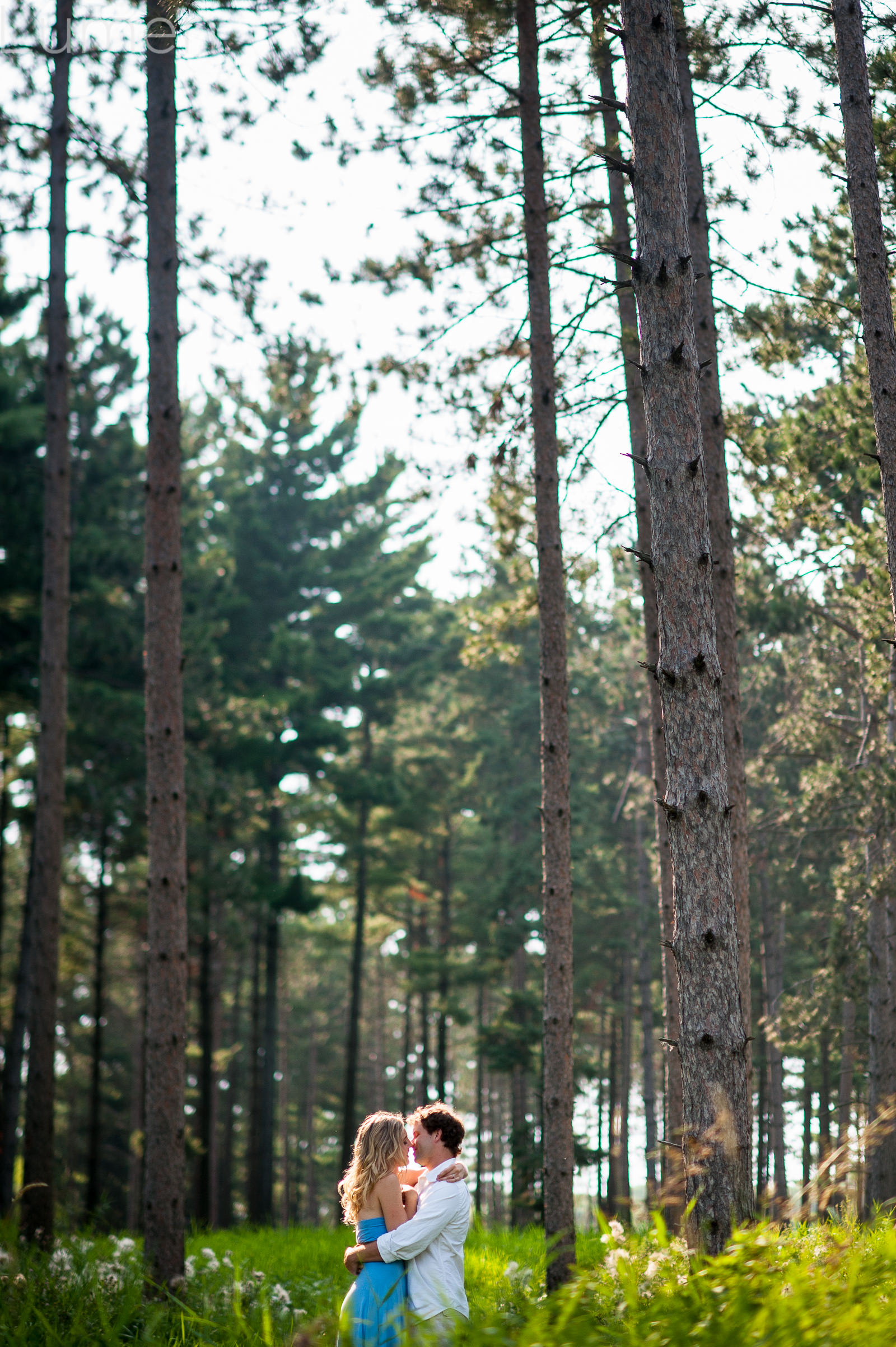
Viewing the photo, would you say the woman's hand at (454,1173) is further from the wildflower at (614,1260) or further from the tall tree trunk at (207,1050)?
the tall tree trunk at (207,1050)

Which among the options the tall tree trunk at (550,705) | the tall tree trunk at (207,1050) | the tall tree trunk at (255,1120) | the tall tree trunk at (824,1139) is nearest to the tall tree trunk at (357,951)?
the tall tree trunk at (255,1120)

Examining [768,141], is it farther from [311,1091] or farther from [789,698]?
[311,1091]

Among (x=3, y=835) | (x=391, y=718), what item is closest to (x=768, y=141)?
(x=3, y=835)

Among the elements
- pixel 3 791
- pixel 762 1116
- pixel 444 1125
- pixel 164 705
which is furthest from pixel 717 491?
pixel 762 1116

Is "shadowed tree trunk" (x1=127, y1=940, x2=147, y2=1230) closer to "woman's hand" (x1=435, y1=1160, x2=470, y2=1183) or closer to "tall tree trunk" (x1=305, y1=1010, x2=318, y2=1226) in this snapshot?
"tall tree trunk" (x1=305, y1=1010, x2=318, y2=1226)

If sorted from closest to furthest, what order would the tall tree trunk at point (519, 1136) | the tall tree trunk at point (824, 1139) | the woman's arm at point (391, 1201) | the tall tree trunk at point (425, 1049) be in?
1. the tall tree trunk at point (824, 1139)
2. the woman's arm at point (391, 1201)
3. the tall tree trunk at point (519, 1136)
4. the tall tree trunk at point (425, 1049)

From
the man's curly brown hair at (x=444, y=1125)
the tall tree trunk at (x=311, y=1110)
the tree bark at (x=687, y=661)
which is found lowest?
the tall tree trunk at (x=311, y=1110)

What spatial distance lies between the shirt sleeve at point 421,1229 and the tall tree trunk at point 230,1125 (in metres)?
23.0

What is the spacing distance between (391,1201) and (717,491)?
6284 millimetres

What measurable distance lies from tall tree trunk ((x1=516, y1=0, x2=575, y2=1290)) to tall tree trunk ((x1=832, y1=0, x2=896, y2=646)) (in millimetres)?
2665

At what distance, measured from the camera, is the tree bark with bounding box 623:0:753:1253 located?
4.95 m

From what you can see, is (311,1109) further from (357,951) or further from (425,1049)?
(357,951)

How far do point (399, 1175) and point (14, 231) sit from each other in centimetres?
1072

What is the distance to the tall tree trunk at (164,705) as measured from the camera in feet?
24.7
